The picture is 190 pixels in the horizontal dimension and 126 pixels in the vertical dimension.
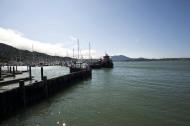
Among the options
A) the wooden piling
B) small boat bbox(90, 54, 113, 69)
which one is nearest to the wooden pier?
the wooden piling

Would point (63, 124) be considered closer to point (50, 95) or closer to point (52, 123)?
point (52, 123)

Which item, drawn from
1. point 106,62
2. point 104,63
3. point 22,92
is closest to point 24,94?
point 22,92

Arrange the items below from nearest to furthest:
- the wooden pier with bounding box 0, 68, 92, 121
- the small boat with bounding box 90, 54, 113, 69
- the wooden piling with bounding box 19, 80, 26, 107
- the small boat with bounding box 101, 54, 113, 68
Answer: the wooden pier with bounding box 0, 68, 92, 121 → the wooden piling with bounding box 19, 80, 26, 107 → the small boat with bounding box 90, 54, 113, 69 → the small boat with bounding box 101, 54, 113, 68

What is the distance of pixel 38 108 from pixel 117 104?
26.4 feet

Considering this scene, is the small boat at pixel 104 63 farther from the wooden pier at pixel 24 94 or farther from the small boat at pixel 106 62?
the wooden pier at pixel 24 94

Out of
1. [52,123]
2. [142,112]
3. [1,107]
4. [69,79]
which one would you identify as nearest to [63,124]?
[52,123]

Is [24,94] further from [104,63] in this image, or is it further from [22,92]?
[104,63]

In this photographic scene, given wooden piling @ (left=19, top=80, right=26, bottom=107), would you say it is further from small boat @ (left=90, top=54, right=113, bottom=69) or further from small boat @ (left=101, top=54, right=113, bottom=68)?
small boat @ (left=101, top=54, right=113, bottom=68)

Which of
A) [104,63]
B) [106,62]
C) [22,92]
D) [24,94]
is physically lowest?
[24,94]

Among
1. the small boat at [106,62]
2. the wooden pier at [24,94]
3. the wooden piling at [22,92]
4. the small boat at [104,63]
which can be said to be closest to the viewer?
the wooden pier at [24,94]

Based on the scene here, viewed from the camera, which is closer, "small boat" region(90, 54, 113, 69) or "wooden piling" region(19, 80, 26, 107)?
"wooden piling" region(19, 80, 26, 107)

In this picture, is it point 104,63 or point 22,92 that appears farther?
point 104,63

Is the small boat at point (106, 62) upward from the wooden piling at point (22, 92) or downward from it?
upward

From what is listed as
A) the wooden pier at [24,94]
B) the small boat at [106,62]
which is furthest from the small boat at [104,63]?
the wooden pier at [24,94]
